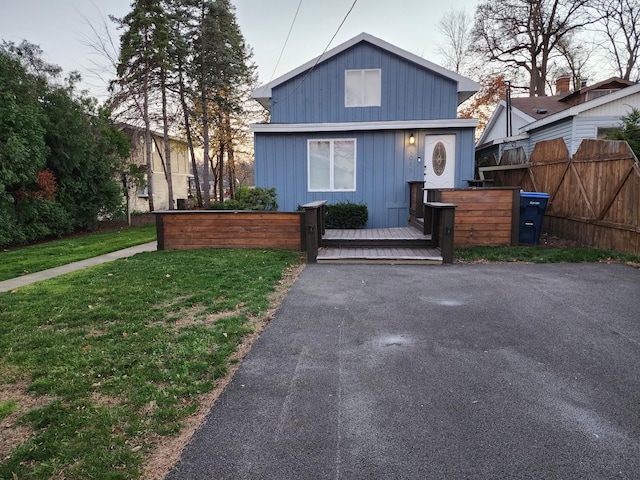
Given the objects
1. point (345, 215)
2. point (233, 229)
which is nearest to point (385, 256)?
point (233, 229)

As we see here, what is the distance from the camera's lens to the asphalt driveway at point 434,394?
1.96 metres

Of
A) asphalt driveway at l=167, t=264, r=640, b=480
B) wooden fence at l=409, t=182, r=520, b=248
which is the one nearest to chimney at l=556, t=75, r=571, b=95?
wooden fence at l=409, t=182, r=520, b=248

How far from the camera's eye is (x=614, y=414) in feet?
7.73

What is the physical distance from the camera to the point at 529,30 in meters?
23.2

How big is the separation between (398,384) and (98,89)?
64.3ft

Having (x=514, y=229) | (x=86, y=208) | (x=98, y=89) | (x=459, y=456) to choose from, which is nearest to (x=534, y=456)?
(x=459, y=456)

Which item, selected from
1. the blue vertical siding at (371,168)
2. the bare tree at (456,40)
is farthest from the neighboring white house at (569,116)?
the bare tree at (456,40)

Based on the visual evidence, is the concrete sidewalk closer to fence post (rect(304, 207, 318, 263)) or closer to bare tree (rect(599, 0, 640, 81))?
fence post (rect(304, 207, 318, 263))

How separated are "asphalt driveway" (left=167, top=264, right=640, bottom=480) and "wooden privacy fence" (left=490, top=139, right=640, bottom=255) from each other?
289 centimetres

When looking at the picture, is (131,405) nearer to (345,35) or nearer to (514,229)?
(514,229)

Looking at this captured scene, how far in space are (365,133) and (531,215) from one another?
15.9 feet

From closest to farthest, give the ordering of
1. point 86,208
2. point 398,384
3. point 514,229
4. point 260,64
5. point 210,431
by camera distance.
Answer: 1. point 210,431
2. point 398,384
3. point 514,229
4. point 86,208
5. point 260,64

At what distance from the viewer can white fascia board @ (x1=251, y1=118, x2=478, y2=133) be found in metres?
10.7

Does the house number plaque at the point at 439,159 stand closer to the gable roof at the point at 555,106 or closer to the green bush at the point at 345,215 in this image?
the green bush at the point at 345,215
